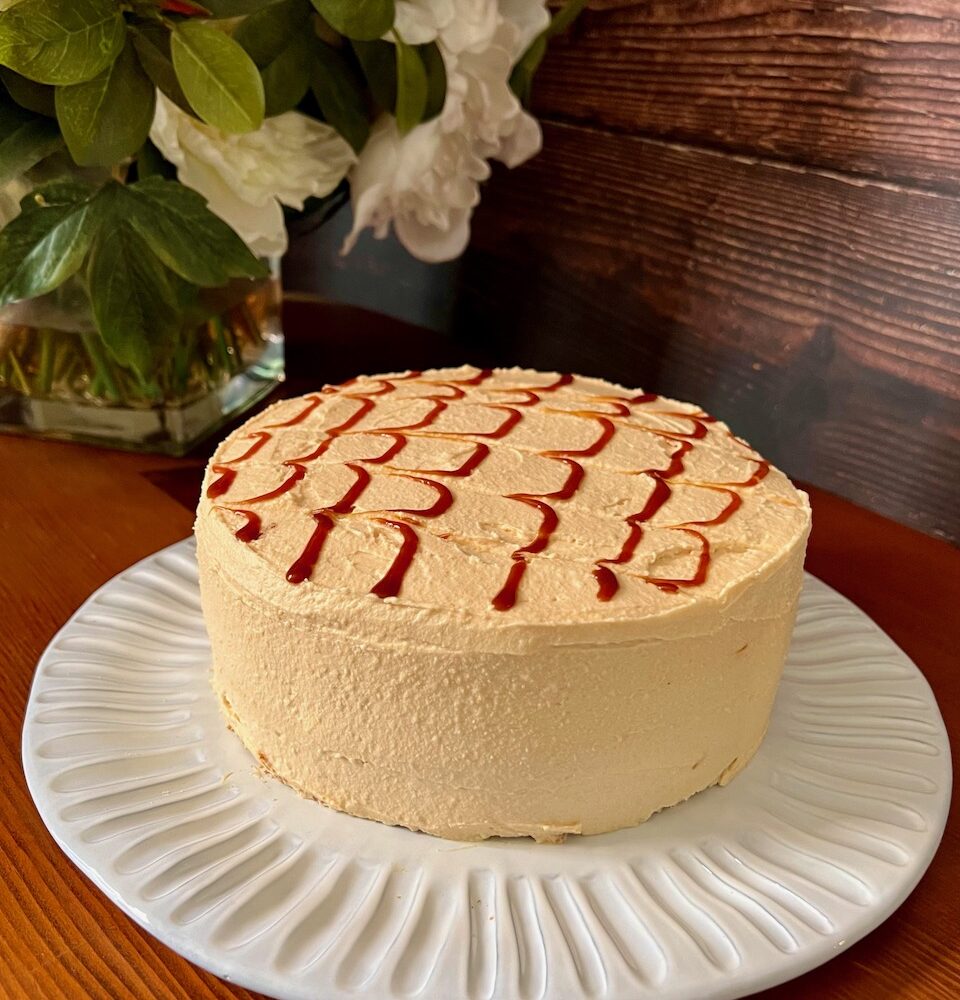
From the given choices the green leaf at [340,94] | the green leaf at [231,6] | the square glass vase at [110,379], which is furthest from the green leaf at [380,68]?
the square glass vase at [110,379]

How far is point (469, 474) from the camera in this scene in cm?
85

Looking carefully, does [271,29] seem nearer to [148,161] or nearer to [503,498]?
[148,161]

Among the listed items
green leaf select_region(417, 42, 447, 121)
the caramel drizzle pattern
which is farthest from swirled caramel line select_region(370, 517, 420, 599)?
green leaf select_region(417, 42, 447, 121)

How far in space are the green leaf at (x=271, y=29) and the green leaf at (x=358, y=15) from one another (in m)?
0.05

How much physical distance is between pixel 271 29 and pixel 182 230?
0.22 meters

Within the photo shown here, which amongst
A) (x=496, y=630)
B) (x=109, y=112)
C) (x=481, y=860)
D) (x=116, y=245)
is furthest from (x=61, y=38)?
(x=481, y=860)

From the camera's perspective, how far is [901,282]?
1163 mm

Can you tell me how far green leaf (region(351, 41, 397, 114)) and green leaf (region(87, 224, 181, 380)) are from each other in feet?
1.04

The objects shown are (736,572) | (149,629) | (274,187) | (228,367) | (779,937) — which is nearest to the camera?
(779,937)

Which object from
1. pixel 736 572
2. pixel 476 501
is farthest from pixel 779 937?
pixel 476 501

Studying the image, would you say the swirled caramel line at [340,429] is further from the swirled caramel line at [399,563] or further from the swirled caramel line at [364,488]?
the swirled caramel line at [399,563]

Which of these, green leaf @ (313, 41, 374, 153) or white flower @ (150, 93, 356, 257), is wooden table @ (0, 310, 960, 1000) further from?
green leaf @ (313, 41, 374, 153)

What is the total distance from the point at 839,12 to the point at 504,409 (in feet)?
1.97

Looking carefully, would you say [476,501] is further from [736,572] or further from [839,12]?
[839,12]
